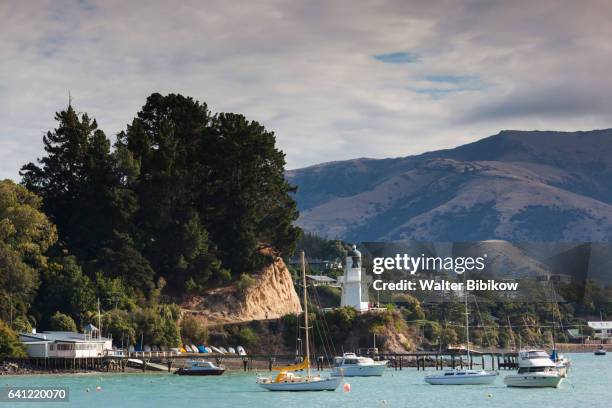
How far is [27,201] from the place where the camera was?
121m

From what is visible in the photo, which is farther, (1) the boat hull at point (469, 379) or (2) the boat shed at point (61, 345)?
(2) the boat shed at point (61, 345)

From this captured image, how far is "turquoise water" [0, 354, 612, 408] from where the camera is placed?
80312 mm

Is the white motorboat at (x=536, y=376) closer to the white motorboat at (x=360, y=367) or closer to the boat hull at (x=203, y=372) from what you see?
the white motorboat at (x=360, y=367)

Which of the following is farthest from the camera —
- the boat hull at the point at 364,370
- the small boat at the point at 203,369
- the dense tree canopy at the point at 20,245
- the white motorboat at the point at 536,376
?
the dense tree canopy at the point at 20,245

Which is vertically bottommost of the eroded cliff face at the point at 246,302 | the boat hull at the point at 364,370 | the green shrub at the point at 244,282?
the boat hull at the point at 364,370

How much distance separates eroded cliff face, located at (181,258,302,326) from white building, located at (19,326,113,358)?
14994 mm

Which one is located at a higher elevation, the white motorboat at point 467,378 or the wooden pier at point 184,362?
the wooden pier at point 184,362

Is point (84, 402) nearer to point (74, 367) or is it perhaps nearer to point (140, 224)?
point (74, 367)

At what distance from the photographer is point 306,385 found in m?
86.5

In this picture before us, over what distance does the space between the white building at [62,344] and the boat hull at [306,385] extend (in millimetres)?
28551

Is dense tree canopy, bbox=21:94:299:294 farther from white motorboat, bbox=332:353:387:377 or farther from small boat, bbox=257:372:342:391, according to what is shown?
small boat, bbox=257:372:342:391

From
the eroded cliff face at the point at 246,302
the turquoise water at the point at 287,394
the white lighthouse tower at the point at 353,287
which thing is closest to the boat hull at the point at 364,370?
the turquoise water at the point at 287,394

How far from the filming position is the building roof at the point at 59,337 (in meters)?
110

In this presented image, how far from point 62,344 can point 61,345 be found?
0.13 metres
